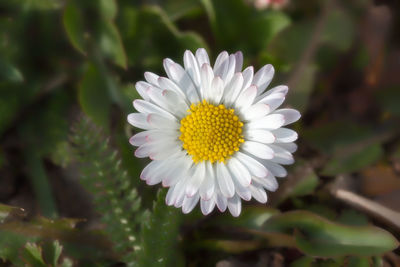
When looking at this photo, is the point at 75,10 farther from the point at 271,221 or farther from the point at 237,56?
the point at 271,221

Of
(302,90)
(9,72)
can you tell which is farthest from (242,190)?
(9,72)

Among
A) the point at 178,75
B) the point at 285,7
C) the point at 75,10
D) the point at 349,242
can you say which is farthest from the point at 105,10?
the point at 349,242

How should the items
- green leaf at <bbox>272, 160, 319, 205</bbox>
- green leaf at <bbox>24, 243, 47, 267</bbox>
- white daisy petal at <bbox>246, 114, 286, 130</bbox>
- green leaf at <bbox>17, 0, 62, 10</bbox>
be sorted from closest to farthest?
1. white daisy petal at <bbox>246, 114, 286, 130</bbox>
2. green leaf at <bbox>24, 243, 47, 267</bbox>
3. green leaf at <bbox>272, 160, 319, 205</bbox>
4. green leaf at <bbox>17, 0, 62, 10</bbox>

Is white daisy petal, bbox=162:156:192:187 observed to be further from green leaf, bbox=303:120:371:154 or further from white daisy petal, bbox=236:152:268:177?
green leaf, bbox=303:120:371:154

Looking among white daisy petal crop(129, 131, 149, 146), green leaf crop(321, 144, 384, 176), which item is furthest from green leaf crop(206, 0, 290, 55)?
white daisy petal crop(129, 131, 149, 146)

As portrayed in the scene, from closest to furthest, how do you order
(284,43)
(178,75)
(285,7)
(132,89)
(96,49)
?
1. (178,75)
2. (132,89)
3. (96,49)
4. (284,43)
5. (285,7)

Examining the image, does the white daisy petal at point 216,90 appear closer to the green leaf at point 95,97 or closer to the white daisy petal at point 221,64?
the white daisy petal at point 221,64
